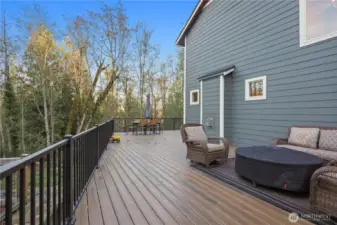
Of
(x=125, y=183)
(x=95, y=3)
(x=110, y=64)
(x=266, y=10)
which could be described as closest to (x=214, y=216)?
(x=125, y=183)

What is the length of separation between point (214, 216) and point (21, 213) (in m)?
1.87

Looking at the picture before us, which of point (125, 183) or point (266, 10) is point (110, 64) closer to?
point (266, 10)

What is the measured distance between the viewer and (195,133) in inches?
187

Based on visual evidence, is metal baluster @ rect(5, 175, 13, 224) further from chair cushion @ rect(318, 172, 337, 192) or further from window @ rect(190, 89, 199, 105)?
window @ rect(190, 89, 199, 105)

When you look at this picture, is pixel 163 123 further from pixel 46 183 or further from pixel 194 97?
pixel 46 183

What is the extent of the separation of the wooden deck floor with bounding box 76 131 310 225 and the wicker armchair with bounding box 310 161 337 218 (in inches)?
11.0

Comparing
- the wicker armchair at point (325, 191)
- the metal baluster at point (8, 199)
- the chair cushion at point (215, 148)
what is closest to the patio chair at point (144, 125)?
the chair cushion at point (215, 148)

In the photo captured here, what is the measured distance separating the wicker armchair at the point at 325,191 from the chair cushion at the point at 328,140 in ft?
5.90

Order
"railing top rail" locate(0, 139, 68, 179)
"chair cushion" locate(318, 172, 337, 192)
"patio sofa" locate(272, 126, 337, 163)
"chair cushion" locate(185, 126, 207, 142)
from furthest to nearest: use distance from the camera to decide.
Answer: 1. "chair cushion" locate(185, 126, 207, 142)
2. "patio sofa" locate(272, 126, 337, 163)
3. "chair cushion" locate(318, 172, 337, 192)
4. "railing top rail" locate(0, 139, 68, 179)

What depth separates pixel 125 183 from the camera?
3.35 m

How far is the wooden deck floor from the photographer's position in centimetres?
223

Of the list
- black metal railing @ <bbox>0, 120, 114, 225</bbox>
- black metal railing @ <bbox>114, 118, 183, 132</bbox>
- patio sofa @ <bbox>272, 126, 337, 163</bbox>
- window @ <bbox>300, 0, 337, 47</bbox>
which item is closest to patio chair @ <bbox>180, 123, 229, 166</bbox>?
patio sofa @ <bbox>272, 126, 337, 163</bbox>

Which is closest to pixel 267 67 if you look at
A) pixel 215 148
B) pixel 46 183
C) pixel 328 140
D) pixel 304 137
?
pixel 304 137

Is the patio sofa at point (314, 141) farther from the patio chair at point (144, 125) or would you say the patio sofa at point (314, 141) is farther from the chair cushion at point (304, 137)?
the patio chair at point (144, 125)
